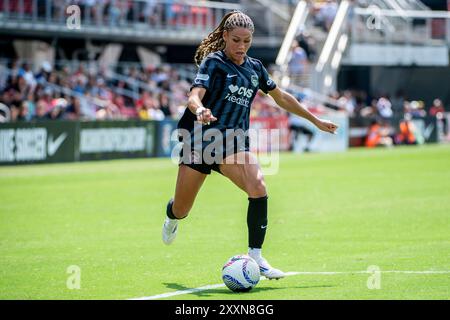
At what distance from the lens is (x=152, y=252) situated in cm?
1162

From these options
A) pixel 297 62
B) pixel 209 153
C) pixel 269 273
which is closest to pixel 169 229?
pixel 209 153

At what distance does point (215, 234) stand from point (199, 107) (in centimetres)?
483

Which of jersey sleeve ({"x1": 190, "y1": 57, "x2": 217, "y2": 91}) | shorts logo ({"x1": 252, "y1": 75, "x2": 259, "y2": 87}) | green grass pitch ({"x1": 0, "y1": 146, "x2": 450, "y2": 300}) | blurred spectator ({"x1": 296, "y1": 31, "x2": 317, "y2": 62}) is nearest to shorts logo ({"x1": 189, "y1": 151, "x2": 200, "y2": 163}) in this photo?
jersey sleeve ({"x1": 190, "y1": 57, "x2": 217, "y2": 91})

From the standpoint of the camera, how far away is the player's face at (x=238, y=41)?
9367 millimetres

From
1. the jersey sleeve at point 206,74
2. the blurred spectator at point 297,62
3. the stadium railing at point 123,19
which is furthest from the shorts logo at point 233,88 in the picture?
the blurred spectator at point 297,62

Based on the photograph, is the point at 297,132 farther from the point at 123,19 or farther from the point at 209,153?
the point at 209,153

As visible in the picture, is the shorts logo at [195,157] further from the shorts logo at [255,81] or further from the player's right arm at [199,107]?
the shorts logo at [255,81]

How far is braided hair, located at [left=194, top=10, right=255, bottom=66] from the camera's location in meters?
9.39

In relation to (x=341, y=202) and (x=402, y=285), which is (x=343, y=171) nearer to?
(x=341, y=202)

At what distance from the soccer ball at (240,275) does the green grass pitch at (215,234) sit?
0.09 m

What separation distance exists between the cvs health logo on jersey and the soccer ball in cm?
158

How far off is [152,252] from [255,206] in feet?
8.71
